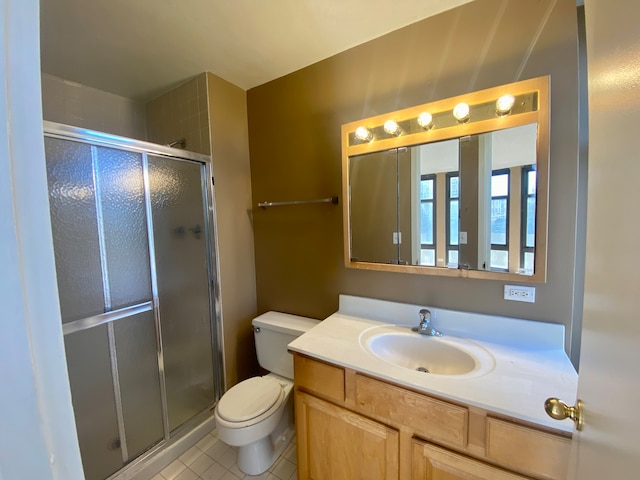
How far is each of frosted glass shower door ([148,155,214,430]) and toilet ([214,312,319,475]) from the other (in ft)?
1.35

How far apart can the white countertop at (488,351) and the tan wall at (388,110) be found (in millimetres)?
71

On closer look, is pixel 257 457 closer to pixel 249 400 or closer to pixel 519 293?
pixel 249 400

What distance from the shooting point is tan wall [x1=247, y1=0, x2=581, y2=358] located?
3.71 feet

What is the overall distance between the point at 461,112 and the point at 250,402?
1907 mm

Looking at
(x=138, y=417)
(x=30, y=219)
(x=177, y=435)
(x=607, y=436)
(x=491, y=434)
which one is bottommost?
(x=177, y=435)

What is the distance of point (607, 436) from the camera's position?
1.62 feet

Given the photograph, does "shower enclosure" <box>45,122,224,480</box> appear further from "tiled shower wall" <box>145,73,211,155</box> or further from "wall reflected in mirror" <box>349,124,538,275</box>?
"wall reflected in mirror" <box>349,124,538,275</box>

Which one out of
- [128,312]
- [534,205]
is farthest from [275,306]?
[534,205]

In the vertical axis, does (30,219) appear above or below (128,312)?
above

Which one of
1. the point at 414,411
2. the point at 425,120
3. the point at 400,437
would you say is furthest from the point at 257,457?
the point at 425,120

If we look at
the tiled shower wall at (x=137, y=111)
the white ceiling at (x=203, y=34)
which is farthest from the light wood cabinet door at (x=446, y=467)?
the tiled shower wall at (x=137, y=111)

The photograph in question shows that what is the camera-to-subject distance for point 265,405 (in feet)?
4.95

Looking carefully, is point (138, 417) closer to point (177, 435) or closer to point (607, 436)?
point (177, 435)

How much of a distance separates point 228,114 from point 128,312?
4.83 ft
